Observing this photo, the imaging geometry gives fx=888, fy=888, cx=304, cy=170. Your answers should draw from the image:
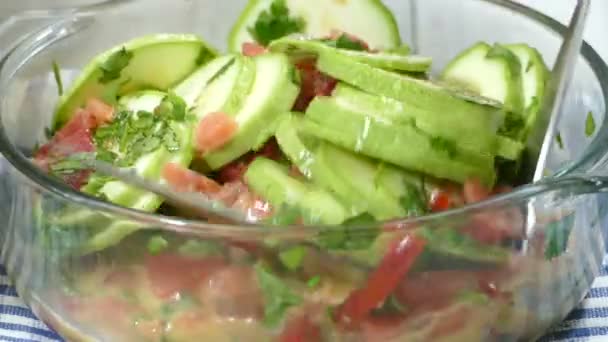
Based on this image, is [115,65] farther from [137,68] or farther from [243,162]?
[243,162]

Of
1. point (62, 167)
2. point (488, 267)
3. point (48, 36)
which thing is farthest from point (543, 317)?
point (48, 36)

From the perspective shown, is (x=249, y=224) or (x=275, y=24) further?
(x=275, y=24)

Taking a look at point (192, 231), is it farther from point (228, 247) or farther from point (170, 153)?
point (170, 153)

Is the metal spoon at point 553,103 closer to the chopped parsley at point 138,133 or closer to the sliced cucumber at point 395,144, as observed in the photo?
the sliced cucumber at point 395,144

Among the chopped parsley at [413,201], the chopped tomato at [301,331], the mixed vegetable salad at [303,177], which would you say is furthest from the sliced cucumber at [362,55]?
the chopped tomato at [301,331]

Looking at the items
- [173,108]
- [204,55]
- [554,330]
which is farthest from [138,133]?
[554,330]

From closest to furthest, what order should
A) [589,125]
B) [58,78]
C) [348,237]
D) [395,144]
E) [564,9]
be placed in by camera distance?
1. [348,237]
2. [395,144]
3. [589,125]
4. [58,78]
5. [564,9]

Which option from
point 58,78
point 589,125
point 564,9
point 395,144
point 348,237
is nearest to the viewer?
point 348,237
